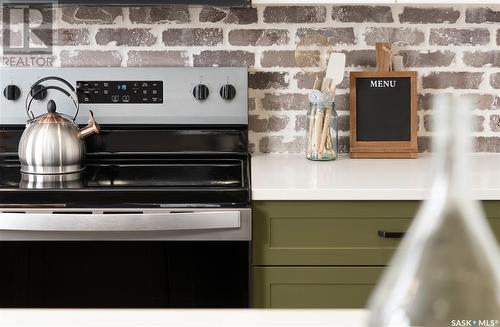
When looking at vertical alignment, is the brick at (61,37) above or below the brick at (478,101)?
above

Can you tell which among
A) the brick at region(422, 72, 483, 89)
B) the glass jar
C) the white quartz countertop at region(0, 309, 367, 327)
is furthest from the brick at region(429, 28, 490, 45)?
the white quartz countertop at region(0, 309, 367, 327)

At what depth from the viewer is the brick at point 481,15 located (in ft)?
8.41

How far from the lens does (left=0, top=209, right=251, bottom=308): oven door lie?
1923 millimetres

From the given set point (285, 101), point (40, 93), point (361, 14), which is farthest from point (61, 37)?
point (361, 14)

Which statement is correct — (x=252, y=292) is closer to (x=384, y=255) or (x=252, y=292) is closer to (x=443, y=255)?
(x=384, y=255)

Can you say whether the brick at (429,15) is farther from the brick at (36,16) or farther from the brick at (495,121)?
the brick at (36,16)

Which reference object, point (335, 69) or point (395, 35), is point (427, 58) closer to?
point (395, 35)

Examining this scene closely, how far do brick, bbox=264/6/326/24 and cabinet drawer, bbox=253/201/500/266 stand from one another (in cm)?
84

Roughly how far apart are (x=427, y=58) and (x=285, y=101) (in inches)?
20.4

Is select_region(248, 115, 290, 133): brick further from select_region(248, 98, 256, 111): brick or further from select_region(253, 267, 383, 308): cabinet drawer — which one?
select_region(253, 267, 383, 308): cabinet drawer

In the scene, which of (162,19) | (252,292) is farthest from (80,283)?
(162,19)

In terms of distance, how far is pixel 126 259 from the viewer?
1.96 m

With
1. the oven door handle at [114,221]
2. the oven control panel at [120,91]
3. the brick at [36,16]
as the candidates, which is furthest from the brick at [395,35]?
the brick at [36,16]

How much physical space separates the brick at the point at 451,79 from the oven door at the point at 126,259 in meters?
0.99
